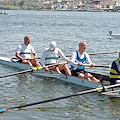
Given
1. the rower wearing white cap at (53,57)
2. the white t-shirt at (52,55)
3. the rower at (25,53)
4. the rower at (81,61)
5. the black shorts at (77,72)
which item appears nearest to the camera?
the rower at (81,61)

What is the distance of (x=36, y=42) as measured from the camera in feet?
92.4

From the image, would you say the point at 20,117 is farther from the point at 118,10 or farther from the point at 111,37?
the point at 118,10

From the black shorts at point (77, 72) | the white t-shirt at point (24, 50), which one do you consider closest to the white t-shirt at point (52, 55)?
the black shorts at point (77, 72)

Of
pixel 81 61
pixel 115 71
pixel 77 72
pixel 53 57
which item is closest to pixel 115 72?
pixel 115 71

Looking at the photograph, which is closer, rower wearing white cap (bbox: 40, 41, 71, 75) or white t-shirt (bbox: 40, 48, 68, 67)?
rower wearing white cap (bbox: 40, 41, 71, 75)

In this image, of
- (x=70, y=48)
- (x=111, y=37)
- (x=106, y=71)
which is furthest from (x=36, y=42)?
(x=106, y=71)

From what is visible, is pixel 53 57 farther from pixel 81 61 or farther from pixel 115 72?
pixel 115 72

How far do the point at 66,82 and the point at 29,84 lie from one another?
153cm

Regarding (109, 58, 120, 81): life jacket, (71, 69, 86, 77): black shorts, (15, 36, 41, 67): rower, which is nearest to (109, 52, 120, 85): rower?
(109, 58, 120, 81): life jacket

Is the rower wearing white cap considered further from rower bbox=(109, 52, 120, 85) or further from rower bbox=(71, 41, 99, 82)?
rower bbox=(109, 52, 120, 85)

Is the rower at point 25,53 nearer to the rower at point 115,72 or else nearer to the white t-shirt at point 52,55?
the white t-shirt at point 52,55

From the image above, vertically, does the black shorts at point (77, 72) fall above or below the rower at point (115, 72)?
below

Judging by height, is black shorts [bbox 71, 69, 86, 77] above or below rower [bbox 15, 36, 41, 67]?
below

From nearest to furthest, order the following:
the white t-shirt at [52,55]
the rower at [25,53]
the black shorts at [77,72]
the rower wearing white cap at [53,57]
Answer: the black shorts at [77,72], the rower wearing white cap at [53,57], the white t-shirt at [52,55], the rower at [25,53]
